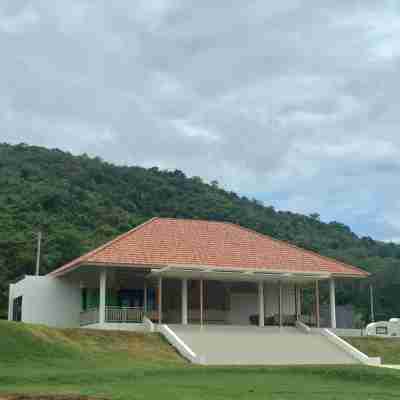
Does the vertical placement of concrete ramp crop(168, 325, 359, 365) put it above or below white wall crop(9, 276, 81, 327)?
below

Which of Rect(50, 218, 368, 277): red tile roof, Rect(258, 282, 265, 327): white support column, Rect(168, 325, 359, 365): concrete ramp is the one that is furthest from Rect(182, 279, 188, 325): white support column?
Rect(258, 282, 265, 327): white support column

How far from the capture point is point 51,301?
3562 centimetres

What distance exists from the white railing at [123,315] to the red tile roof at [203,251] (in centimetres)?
206

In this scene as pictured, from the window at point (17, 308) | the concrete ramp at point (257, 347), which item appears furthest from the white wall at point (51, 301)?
the concrete ramp at point (257, 347)

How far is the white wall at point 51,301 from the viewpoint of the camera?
35.4 metres

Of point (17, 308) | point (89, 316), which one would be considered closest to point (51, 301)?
point (89, 316)

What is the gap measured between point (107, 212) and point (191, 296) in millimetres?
27890

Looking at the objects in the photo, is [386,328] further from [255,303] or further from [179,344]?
[179,344]

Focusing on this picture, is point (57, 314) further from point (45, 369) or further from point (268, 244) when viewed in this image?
point (45, 369)

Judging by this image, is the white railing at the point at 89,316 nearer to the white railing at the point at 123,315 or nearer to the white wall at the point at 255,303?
the white railing at the point at 123,315

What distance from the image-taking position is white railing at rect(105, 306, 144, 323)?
32.1 metres

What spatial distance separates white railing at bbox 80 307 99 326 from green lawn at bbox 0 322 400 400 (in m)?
4.75

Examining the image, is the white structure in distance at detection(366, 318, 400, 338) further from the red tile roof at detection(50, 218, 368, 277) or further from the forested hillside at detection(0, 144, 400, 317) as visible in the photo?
the forested hillside at detection(0, 144, 400, 317)

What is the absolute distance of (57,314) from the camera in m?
35.5
